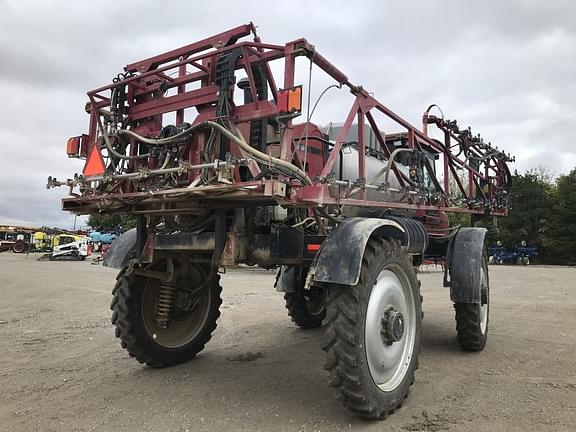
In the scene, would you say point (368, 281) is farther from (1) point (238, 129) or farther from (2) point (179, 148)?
(2) point (179, 148)

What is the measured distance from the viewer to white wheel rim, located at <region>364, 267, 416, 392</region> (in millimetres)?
3943

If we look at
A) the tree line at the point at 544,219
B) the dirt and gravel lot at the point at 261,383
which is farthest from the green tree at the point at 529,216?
the dirt and gravel lot at the point at 261,383

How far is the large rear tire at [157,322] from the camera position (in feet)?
17.0

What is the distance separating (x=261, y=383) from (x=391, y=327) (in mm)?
1529

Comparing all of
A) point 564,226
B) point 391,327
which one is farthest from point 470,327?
point 564,226

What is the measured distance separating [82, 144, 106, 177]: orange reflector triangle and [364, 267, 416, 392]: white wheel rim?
8.68 ft

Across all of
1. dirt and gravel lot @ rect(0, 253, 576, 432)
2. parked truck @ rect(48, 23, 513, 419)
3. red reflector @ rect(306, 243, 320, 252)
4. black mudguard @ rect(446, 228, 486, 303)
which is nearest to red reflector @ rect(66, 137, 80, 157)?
parked truck @ rect(48, 23, 513, 419)

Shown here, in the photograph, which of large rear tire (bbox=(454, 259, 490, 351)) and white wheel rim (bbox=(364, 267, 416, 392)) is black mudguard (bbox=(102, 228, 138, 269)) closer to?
white wheel rim (bbox=(364, 267, 416, 392))

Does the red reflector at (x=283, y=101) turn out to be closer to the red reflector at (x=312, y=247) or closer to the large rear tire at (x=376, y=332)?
the large rear tire at (x=376, y=332)

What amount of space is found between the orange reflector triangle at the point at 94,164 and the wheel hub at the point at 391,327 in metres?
2.81

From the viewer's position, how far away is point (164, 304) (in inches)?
215

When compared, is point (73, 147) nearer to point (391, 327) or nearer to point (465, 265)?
point (391, 327)

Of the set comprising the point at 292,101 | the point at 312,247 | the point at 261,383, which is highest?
the point at 292,101

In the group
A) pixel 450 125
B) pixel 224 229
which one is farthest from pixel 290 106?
pixel 450 125
